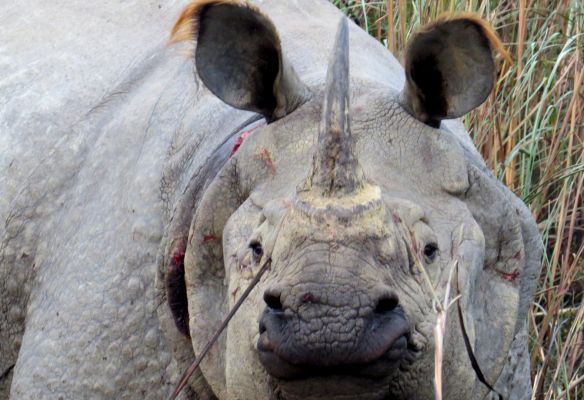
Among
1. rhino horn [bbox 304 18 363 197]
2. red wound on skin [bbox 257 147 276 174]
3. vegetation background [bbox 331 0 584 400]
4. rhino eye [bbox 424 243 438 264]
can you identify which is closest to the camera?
rhino horn [bbox 304 18 363 197]

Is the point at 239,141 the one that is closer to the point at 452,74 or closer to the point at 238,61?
the point at 238,61

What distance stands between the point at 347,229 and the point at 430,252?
1.08 feet

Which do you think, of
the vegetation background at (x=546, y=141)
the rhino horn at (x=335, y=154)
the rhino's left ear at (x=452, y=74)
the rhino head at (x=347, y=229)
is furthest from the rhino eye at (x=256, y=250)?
the vegetation background at (x=546, y=141)

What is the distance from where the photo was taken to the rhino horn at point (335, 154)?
2957 millimetres

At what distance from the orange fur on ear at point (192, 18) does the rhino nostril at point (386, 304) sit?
0.84 m

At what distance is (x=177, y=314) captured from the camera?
11.9 ft

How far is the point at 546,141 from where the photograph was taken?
554 cm

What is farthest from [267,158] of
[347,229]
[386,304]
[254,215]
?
[386,304]

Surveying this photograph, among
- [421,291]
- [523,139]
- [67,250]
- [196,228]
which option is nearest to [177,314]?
[196,228]

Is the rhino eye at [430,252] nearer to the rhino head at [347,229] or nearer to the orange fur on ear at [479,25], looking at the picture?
the rhino head at [347,229]

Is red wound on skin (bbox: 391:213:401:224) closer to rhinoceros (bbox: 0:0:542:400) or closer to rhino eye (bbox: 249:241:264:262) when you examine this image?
rhinoceros (bbox: 0:0:542:400)

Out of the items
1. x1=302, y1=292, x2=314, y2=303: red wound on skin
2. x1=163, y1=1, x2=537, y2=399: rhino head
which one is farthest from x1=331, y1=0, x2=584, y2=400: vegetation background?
x1=302, y1=292, x2=314, y2=303: red wound on skin

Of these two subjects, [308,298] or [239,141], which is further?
[239,141]

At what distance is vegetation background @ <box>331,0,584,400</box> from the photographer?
5113mm
